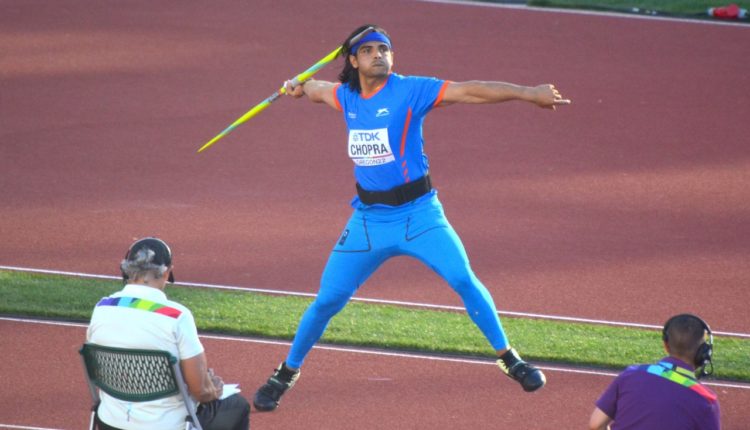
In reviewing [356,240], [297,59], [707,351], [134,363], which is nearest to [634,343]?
[356,240]

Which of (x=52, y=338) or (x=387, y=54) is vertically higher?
(x=387, y=54)

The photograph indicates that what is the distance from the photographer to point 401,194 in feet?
22.3

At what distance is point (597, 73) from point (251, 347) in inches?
335

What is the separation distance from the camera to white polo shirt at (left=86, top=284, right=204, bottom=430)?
530cm

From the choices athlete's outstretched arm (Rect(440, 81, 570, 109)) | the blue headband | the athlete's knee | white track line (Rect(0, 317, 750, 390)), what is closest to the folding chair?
the athlete's knee

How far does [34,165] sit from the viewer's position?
1276 centimetres

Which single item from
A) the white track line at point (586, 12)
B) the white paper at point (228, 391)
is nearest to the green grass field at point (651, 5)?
the white track line at point (586, 12)

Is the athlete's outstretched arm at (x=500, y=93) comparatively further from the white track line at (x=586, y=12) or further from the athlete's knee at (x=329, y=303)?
the white track line at (x=586, y=12)

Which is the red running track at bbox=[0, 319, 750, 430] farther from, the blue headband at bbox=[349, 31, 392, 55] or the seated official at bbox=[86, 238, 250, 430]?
the blue headband at bbox=[349, 31, 392, 55]

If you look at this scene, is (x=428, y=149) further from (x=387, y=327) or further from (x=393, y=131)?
(x=393, y=131)

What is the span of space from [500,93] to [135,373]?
2.46 meters

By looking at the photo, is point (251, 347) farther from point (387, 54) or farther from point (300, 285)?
point (387, 54)

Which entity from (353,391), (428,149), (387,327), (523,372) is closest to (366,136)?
(523,372)

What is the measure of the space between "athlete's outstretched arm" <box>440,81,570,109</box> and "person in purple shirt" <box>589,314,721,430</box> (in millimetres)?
1585
